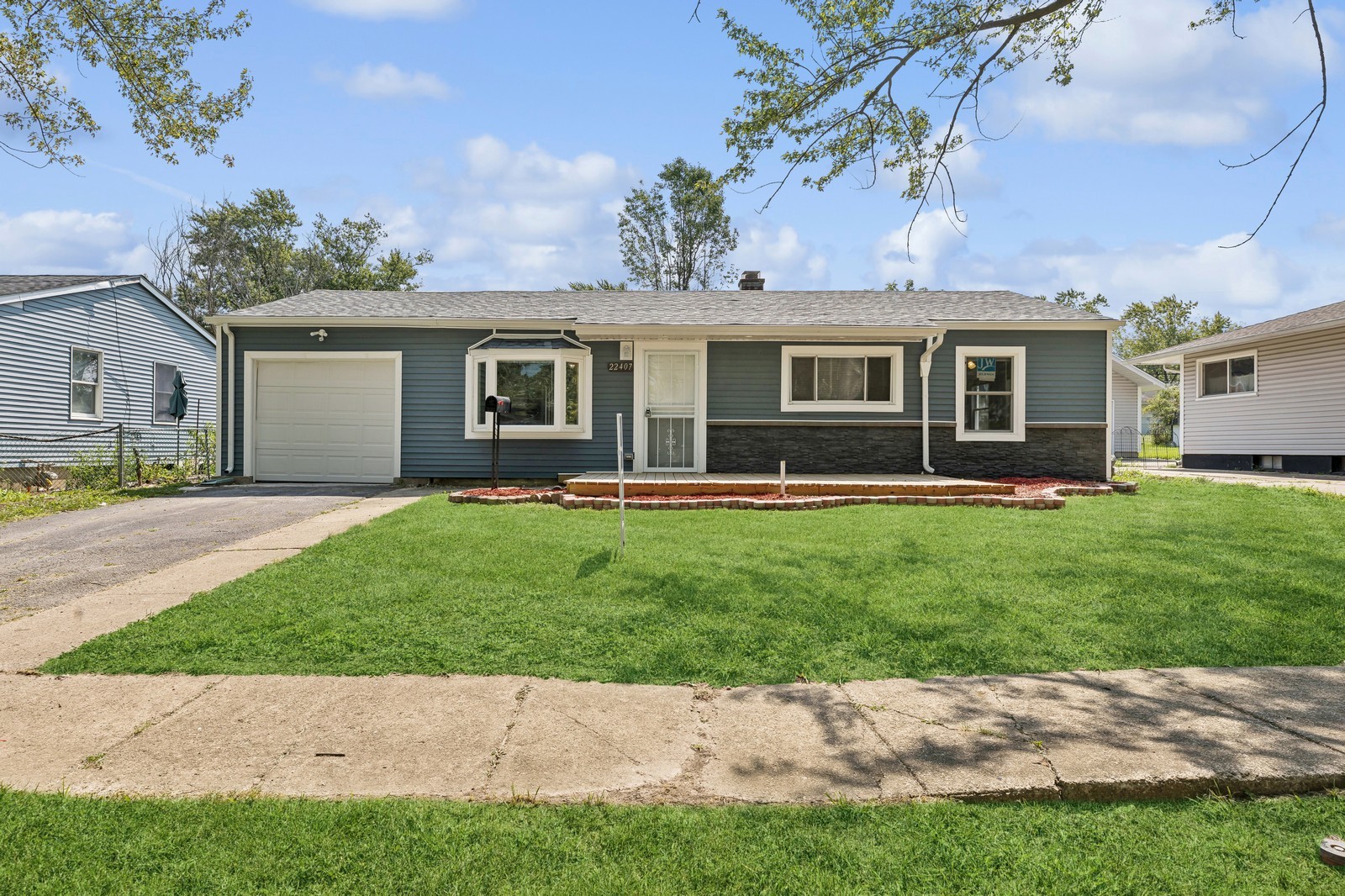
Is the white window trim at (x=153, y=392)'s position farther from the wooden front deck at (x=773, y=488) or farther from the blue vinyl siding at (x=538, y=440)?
the wooden front deck at (x=773, y=488)

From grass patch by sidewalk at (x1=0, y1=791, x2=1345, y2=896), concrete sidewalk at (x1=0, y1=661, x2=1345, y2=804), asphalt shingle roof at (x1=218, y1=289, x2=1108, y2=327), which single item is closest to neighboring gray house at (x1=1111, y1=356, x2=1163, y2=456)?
asphalt shingle roof at (x1=218, y1=289, x2=1108, y2=327)

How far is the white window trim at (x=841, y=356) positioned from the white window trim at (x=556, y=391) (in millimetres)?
3347

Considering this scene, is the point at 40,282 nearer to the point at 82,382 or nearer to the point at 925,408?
the point at 82,382

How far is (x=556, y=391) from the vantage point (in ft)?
41.0

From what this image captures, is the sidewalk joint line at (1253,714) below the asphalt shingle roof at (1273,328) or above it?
below

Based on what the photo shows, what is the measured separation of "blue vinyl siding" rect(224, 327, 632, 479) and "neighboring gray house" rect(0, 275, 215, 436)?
15.8 ft

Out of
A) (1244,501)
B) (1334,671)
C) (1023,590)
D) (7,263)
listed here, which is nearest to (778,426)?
(1244,501)

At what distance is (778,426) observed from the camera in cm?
1256

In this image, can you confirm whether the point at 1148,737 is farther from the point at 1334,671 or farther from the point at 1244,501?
the point at 1244,501

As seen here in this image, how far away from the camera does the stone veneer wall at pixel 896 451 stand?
494 inches

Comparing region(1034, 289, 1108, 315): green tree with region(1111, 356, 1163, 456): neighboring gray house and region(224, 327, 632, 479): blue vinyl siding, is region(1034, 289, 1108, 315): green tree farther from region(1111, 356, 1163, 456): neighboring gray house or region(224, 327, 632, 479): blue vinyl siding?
region(224, 327, 632, 479): blue vinyl siding

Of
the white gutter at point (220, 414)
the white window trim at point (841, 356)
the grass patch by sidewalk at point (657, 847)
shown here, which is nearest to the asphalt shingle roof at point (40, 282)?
the white gutter at point (220, 414)

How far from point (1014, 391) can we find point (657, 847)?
12.6 meters

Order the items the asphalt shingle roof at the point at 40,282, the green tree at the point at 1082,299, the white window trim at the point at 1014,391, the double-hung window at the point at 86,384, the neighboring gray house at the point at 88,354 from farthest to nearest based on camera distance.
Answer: the green tree at the point at 1082,299 → the double-hung window at the point at 86,384 → the asphalt shingle roof at the point at 40,282 → the neighboring gray house at the point at 88,354 → the white window trim at the point at 1014,391
